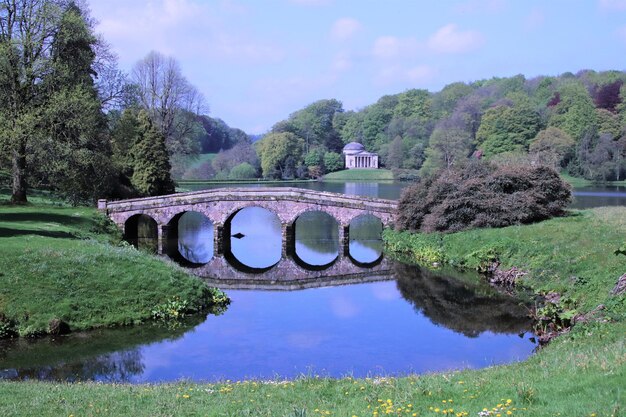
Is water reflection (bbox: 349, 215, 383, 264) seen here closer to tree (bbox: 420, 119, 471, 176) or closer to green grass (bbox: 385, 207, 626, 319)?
green grass (bbox: 385, 207, 626, 319)

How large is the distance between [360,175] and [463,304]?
107m

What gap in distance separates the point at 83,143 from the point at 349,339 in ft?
80.9

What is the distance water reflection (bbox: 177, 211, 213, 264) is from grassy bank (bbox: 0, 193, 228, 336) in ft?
41.5

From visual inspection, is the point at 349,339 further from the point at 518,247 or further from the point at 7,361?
the point at 518,247

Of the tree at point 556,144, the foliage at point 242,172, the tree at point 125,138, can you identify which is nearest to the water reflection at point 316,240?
the tree at point 125,138

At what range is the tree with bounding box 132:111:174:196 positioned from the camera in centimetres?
5562

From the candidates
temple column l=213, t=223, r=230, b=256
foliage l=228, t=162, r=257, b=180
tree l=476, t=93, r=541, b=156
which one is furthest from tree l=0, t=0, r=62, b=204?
foliage l=228, t=162, r=257, b=180

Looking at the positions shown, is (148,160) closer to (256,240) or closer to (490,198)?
(256,240)

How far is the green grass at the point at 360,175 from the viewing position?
5182 inches

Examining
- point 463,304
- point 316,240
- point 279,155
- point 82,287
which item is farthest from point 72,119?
point 279,155

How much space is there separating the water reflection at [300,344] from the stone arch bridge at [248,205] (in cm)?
1521

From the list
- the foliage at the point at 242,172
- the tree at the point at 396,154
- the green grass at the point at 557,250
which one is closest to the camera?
the green grass at the point at 557,250

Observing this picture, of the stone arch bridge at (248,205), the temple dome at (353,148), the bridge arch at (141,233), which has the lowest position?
the bridge arch at (141,233)

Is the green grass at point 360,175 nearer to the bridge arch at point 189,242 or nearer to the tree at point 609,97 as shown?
the tree at point 609,97
